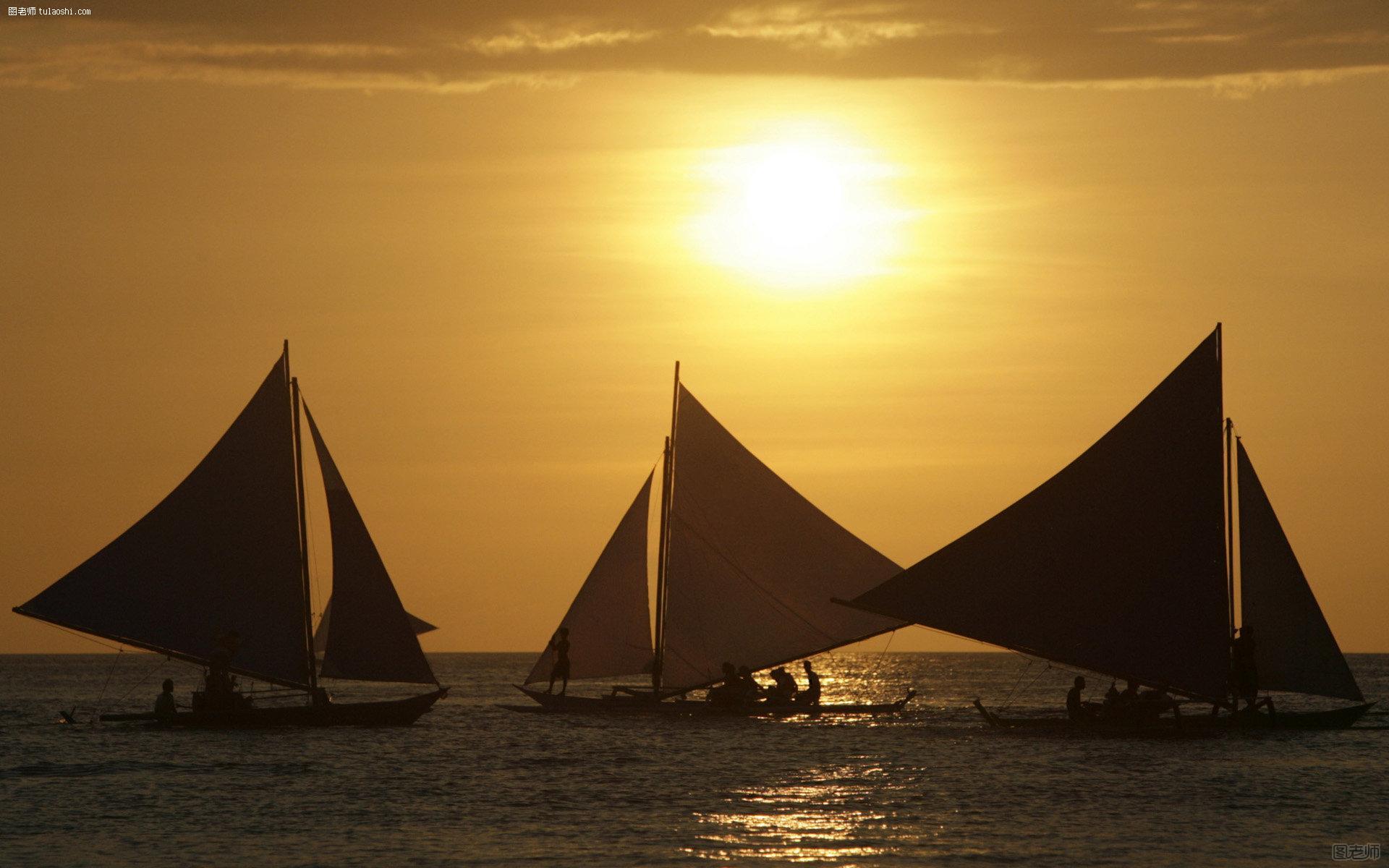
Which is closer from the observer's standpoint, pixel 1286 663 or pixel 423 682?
pixel 1286 663

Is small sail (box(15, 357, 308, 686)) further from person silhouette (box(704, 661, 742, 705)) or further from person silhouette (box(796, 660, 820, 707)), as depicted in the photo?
person silhouette (box(796, 660, 820, 707))

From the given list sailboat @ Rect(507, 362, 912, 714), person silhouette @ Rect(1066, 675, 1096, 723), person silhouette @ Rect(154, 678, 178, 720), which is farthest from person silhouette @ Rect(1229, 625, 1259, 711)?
person silhouette @ Rect(154, 678, 178, 720)

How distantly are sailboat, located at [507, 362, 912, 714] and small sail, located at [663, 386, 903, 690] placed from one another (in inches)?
1.2

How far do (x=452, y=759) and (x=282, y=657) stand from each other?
17.0 ft

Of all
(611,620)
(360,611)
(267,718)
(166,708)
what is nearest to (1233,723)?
(611,620)

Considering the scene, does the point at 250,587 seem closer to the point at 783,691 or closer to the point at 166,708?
the point at 166,708

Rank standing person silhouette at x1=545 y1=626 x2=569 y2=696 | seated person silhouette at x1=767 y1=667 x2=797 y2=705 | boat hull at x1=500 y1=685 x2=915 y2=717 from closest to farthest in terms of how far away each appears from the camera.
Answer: standing person silhouette at x1=545 y1=626 x2=569 y2=696 < boat hull at x1=500 y1=685 x2=915 y2=717 < seated person silhouette at x1=767 y1=667 x2=797 y2=705

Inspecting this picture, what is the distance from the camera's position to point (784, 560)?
56156 millimetres

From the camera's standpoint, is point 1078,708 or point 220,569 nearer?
point 1078,708

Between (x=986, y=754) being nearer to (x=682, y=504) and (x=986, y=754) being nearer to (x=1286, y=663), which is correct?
(x=1286, y=663)

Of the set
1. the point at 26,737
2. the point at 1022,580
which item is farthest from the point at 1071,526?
the point at 26,737

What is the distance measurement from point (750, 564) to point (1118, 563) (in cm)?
1284

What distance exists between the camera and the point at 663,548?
5603 centimetres

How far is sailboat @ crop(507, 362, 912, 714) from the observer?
55.4 metres
